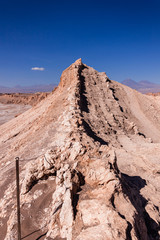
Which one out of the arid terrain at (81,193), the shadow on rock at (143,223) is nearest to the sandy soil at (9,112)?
the arid terrain at (81,193)

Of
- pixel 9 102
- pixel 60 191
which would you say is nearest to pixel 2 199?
pixel 60 191

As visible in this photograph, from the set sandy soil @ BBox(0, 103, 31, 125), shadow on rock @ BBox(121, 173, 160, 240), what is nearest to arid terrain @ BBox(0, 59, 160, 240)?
shadow on rock @ BBox(121, 173, 160, 240)

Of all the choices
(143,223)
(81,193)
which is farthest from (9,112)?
(143,223)

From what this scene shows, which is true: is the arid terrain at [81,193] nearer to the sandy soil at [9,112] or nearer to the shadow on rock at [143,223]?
the shadow on rock at [143,223]

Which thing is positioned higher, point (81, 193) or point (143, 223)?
point (81, 193)

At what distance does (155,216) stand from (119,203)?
167 centimetres

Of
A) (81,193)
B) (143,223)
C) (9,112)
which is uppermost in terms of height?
(81,193)

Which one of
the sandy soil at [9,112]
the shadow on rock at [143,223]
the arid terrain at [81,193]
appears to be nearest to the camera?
the arid terrain at [81,193]

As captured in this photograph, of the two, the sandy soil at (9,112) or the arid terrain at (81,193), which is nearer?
the arid terrain at (81,193)

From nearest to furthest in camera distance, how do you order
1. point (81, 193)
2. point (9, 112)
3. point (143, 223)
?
point (143, 223)
point (81, 193)
point (9, 112)

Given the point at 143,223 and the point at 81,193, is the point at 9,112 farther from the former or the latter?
the point at 143,223

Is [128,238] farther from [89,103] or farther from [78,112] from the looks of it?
[89,103]

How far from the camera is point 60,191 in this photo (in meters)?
4.20

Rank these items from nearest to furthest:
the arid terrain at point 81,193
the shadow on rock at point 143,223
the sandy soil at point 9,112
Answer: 1. the arid terrain at point 81,193
2. the shadow on rock at point 143,223
3. the sandy soil at point 9,112
